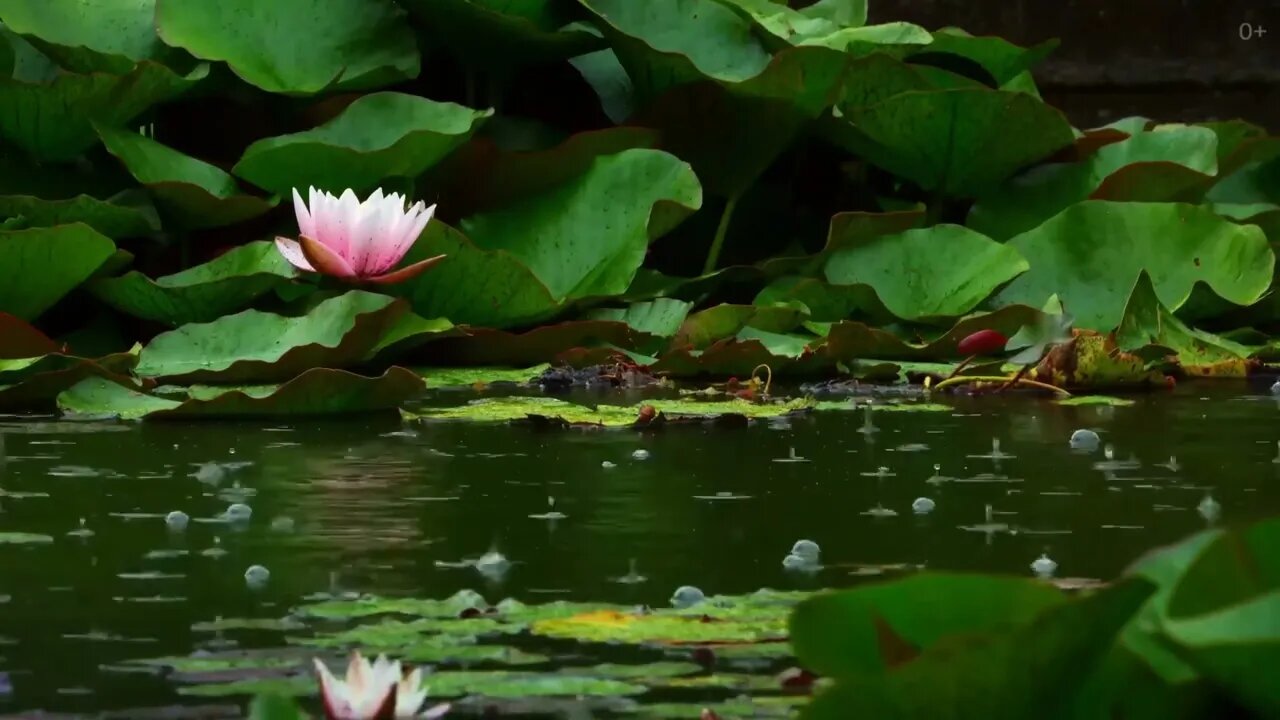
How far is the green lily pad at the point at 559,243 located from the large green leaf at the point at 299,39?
1.25 feet

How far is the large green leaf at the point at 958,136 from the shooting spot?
385cm

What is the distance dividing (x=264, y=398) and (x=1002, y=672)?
2.02 metres

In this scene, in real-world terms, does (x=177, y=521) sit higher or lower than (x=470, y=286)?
lower

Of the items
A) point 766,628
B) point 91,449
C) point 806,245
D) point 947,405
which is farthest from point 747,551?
point 806,245

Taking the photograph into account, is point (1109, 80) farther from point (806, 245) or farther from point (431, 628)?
point (431, 628)

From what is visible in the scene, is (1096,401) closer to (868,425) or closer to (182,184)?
(868,425)

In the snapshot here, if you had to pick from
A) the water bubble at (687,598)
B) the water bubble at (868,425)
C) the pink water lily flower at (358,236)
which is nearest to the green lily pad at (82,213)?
the pink water lily flower at (358,236)

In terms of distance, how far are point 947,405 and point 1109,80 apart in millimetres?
3160

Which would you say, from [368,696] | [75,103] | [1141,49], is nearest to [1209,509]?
[368,696]

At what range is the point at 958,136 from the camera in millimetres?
3912

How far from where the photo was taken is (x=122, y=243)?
145 inches

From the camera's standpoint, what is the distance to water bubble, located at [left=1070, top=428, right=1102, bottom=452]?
7.88 feet

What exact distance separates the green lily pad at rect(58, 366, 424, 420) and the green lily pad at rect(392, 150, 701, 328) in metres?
0.60

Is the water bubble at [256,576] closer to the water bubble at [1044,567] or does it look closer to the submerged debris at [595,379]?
the water bubble at [1044,567]
